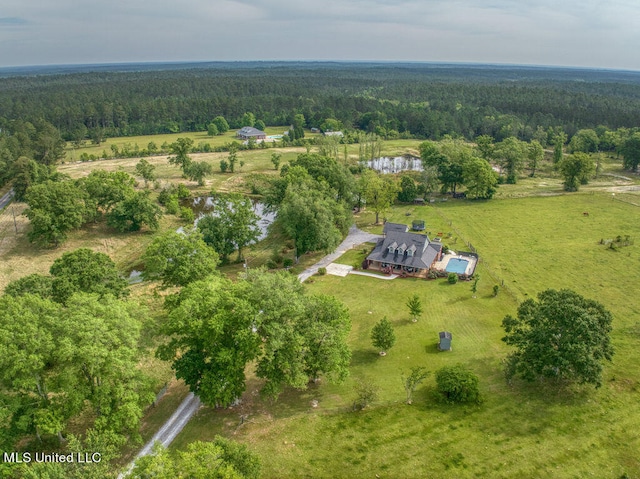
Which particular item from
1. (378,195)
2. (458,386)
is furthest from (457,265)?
(458,386)

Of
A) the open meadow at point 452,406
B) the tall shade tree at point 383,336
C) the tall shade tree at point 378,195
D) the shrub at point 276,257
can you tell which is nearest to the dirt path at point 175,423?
the open meadow at point 452,406

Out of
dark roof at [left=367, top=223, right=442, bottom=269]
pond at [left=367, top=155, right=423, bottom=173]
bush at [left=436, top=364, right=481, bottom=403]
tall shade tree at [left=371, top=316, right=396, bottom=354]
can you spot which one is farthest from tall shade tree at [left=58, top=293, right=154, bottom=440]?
pond at [left=367, top=155, right=423, bottom=173]

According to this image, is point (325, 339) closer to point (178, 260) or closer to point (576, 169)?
point (178, 260)

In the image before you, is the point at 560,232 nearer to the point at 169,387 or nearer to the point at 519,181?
the point at 519,181

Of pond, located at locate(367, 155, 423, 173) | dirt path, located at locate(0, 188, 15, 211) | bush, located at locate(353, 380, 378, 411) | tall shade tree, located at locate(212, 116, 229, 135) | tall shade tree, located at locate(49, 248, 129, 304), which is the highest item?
tall shade tree, located at locate(212, 116, 229, 135)

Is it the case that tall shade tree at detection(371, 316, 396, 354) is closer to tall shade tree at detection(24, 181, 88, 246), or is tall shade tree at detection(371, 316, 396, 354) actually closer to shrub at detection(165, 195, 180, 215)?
tall shade tree at detection(24, 181, 88, 246)

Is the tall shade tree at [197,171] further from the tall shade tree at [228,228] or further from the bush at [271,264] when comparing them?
the bush at [271,264]
